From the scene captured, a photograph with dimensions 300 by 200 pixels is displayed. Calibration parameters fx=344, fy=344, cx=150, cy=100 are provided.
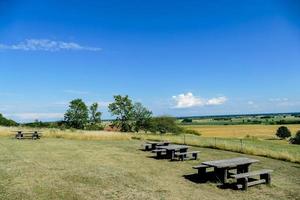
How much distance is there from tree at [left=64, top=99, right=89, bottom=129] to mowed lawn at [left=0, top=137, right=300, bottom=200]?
4905 cm

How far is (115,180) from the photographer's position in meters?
11.7

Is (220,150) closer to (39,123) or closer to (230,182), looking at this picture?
(230,182)

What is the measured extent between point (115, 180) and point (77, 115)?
55.4 m

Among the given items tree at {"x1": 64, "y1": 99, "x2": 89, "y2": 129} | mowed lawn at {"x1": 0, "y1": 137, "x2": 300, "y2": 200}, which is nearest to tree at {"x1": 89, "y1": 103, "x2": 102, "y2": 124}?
tree at {"x1": 64, "y1": 99, "x2": 89, "y2": 129}

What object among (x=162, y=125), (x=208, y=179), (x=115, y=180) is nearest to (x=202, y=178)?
(x=208, y=179)

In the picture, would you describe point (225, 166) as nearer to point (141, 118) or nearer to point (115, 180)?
point (115, 180)

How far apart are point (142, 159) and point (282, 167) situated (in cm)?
654

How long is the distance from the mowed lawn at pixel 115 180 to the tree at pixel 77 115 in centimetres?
4905

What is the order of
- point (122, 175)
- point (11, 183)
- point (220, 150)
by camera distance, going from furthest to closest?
point (220, 150)
point (122, 175)
point (11, 183)

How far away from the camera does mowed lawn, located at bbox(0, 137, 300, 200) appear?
9875mm

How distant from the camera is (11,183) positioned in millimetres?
10906

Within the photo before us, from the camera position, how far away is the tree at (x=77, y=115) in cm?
6556

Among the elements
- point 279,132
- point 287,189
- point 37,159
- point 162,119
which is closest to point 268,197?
point 287,189

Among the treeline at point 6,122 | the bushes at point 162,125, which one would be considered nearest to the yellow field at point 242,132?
the bushes at point 162,125
